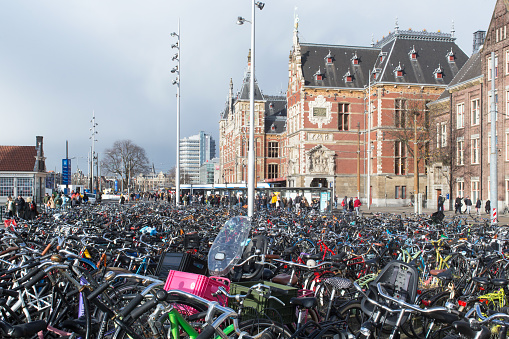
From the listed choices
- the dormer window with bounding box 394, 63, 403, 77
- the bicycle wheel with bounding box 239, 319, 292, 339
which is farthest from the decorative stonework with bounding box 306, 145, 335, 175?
the bicycle wheel with bounding box 239, 319, 292, 339

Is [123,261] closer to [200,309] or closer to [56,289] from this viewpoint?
[56,289]

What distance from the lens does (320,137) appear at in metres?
47.2

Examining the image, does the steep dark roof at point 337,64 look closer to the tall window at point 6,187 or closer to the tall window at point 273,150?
the tall window at point 273,150

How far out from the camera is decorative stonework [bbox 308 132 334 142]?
47000 mm

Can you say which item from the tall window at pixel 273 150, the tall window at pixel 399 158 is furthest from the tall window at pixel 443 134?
the tall window at pixel 273 150

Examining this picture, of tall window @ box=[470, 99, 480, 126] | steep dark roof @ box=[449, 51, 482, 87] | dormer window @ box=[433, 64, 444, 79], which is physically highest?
dormer window @ box=[433, 64, 444, 79]

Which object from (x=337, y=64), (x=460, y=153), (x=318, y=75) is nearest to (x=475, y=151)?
(x=460, y=153)

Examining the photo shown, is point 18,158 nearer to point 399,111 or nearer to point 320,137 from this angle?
point 320,137

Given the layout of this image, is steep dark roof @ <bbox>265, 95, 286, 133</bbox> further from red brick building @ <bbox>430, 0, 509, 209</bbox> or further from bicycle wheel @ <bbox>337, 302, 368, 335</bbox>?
bicycle wheel @ <bbox>337, 302, 368, 335</bbox>

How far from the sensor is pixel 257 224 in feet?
40.8

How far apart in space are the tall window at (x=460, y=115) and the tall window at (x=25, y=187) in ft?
98.6

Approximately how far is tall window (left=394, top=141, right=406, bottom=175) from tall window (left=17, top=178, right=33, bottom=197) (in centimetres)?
3187

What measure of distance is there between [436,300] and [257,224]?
24.1 feet

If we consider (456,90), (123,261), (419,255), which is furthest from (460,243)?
(456,90)
